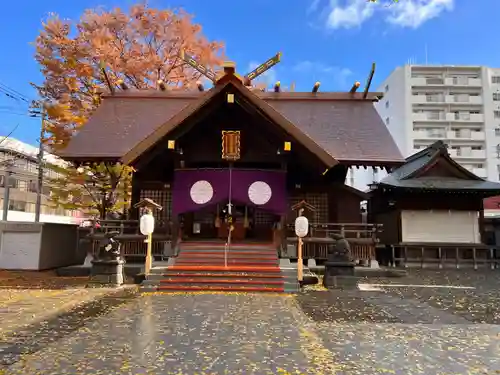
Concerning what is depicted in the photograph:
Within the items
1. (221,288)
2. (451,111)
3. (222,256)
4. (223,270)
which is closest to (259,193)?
(222,256)

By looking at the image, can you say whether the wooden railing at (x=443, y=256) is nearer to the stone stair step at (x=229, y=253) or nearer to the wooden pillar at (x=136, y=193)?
the stone stair step at (x=229, y=253)

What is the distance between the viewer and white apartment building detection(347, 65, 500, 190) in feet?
161

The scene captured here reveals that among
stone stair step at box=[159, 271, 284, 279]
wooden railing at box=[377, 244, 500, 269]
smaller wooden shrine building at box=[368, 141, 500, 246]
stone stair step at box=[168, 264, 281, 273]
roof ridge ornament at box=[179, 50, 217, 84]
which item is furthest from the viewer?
smaller wooden shrine building at box=[368, 141, 500, 246]

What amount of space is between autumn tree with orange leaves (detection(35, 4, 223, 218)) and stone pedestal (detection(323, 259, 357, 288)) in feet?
34.2

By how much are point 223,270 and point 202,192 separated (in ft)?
10.1

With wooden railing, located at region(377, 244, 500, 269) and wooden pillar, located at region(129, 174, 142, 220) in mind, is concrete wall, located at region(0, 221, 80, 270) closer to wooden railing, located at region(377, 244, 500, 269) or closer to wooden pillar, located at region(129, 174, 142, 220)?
wooden pillar, located at region(129, 174, 142, 220)

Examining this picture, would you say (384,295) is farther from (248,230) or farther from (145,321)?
(248,230)

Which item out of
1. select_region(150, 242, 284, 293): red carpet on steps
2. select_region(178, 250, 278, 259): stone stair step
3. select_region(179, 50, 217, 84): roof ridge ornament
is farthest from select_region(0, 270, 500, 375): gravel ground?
select_region(179, 50, 217, 84): roof ridge ornament

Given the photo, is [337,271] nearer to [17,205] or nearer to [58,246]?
[58,246]

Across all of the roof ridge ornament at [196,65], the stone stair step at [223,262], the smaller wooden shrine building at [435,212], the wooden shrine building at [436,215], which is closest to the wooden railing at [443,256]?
the wooden shrine building at [436,215]

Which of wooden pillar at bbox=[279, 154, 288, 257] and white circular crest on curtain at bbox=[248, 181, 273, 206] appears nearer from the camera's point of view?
wooden pillar at bbox=[279, 154, 288, 257]

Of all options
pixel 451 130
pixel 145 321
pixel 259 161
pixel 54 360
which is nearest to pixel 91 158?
pixel 259 161

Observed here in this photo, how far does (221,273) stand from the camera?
34.5 feet

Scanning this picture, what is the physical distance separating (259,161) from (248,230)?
3.38m
